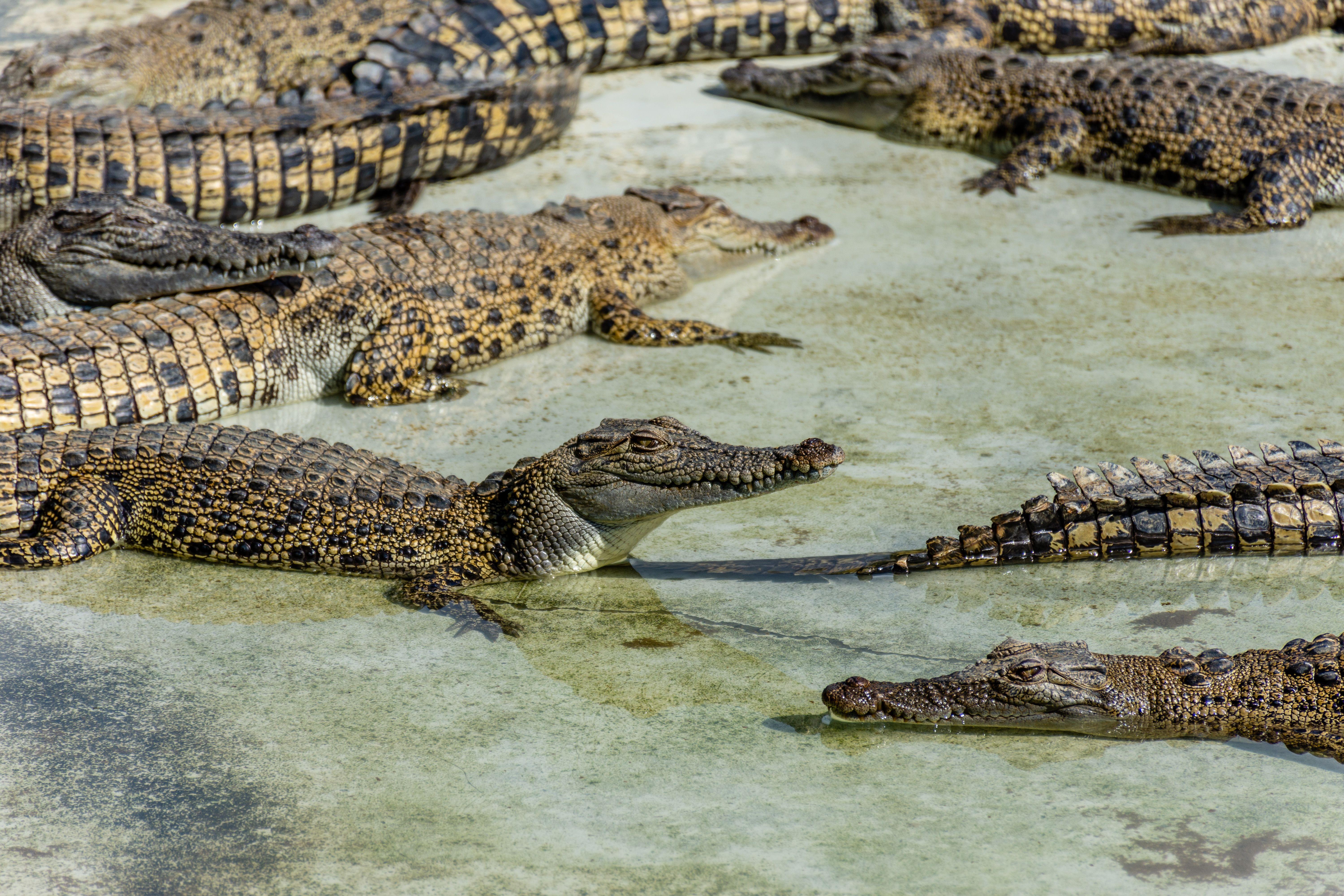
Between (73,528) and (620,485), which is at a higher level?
(620,485)

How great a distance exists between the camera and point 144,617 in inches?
158

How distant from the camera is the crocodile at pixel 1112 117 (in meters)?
7.20

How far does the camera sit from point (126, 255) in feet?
18.1

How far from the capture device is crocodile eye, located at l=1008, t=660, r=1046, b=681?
3432 millimetres

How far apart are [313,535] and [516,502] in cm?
67

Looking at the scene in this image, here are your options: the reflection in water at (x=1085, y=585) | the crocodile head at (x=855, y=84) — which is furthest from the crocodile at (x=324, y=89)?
the reflection in water at (x=1085, y=585)

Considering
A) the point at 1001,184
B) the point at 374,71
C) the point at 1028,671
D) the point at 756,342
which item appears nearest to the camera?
the point at 1028,671

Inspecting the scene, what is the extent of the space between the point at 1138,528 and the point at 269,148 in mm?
4761

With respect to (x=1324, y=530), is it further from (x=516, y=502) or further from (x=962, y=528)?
(x=516, y=502)

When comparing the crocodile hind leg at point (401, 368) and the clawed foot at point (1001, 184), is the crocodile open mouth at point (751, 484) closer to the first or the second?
the crocodile hind leg at point (401, 368)

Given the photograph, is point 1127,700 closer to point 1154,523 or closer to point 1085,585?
point 1085,585

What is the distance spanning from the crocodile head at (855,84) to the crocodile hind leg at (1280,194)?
1931mm

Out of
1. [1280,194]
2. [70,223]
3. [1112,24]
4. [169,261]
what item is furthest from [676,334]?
[1112,24]

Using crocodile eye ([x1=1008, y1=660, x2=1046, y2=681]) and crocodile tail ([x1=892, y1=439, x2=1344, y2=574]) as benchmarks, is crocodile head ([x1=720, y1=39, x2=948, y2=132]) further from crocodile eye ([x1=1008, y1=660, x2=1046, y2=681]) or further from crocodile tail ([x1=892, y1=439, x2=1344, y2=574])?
crocodile eye ([x1=1008, y1=660, x2=1046, y2=681])
